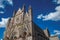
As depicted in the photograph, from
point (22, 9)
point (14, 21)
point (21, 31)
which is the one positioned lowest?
point (21, 31)

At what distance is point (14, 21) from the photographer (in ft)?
152

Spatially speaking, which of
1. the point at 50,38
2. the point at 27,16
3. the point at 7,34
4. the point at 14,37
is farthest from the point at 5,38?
the point at 50,38

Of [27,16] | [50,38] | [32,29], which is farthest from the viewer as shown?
[50,38]

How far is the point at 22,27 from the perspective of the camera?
41.9m

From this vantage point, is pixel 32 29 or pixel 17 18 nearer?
pixel 32 29

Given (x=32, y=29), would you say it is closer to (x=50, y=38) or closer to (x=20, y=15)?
(x=20, y=15)

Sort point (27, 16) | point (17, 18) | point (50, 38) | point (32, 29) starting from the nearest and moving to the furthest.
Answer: point (32, 29)
point (27, 16)
point (17, 18)
point (50, 38)

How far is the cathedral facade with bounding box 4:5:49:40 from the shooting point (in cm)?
3988

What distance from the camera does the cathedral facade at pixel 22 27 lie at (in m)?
39.9

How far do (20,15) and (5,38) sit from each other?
9.81 metres

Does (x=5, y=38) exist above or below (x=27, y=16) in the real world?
below

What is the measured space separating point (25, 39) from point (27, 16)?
7425 mm

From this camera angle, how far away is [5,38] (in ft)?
152

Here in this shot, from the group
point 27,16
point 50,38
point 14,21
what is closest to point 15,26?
point 14,21
